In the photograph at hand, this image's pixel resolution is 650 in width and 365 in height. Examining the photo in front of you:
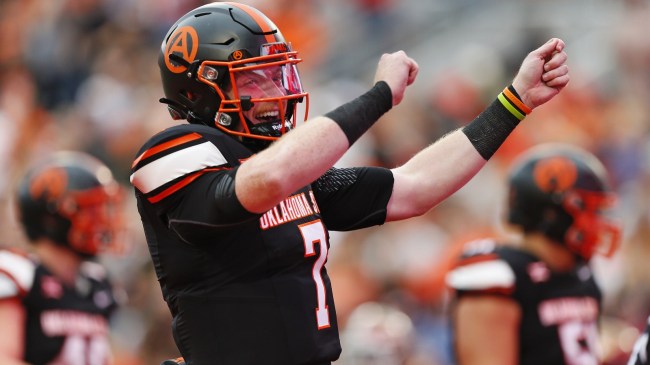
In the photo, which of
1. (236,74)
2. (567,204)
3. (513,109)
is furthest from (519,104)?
(567,204)

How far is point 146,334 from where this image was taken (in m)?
10.1

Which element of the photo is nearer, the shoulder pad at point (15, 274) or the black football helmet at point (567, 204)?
the shoulder pad at point (15, 274)

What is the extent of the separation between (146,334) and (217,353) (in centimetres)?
627

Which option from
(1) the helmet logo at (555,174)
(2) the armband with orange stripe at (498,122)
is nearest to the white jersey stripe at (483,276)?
(1) the helmet logo at (555,174)

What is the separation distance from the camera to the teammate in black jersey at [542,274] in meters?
6.20

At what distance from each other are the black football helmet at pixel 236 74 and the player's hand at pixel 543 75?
0.75 meters

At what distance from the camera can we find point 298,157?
3.70 m

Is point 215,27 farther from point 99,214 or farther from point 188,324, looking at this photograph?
point 99,214

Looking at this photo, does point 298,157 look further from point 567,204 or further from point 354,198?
point 567,204

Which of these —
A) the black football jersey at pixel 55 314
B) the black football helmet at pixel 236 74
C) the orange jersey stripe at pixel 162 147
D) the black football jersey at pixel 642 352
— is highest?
the black football helmet at pixel 236 74

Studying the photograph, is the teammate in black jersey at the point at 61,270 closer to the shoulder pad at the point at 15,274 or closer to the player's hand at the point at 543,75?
the shoulder pad at the point at 15,274

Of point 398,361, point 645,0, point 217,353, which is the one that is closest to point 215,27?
point 217,353

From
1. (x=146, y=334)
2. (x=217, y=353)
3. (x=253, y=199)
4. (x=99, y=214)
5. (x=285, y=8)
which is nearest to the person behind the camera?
(x=253, y=199)

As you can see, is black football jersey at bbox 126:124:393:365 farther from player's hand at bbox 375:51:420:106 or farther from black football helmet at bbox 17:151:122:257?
black football helmet at bbox 17:151:122:257
